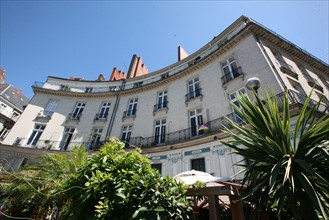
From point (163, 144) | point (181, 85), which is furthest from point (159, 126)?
point (181, 85)

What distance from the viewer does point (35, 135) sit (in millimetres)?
16844

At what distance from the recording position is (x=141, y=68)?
25.6 m

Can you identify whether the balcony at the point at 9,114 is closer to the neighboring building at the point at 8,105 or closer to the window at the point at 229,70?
the neighboring building at the point at 8,105

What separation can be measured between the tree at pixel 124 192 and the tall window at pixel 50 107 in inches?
754

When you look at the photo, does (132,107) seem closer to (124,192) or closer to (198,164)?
(198,164)

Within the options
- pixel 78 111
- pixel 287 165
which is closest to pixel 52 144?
pixel 78 111

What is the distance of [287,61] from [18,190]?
1714 centimetres

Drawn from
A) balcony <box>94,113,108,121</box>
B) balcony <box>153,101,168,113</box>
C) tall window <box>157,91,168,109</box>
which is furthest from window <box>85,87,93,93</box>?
balcony <box>153,101,168,113</box>

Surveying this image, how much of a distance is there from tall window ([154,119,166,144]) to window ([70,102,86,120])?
30.2 feet

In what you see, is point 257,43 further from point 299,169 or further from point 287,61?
point 299,169

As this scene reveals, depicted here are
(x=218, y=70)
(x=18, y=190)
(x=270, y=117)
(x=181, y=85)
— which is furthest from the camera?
(x=181, y=85)

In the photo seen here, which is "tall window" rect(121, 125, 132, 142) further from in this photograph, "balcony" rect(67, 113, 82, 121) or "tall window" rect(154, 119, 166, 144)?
"balcony" rect(67, 113, 82, 121)

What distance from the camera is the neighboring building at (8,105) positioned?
20719mm

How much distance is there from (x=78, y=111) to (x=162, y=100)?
10.1 m
